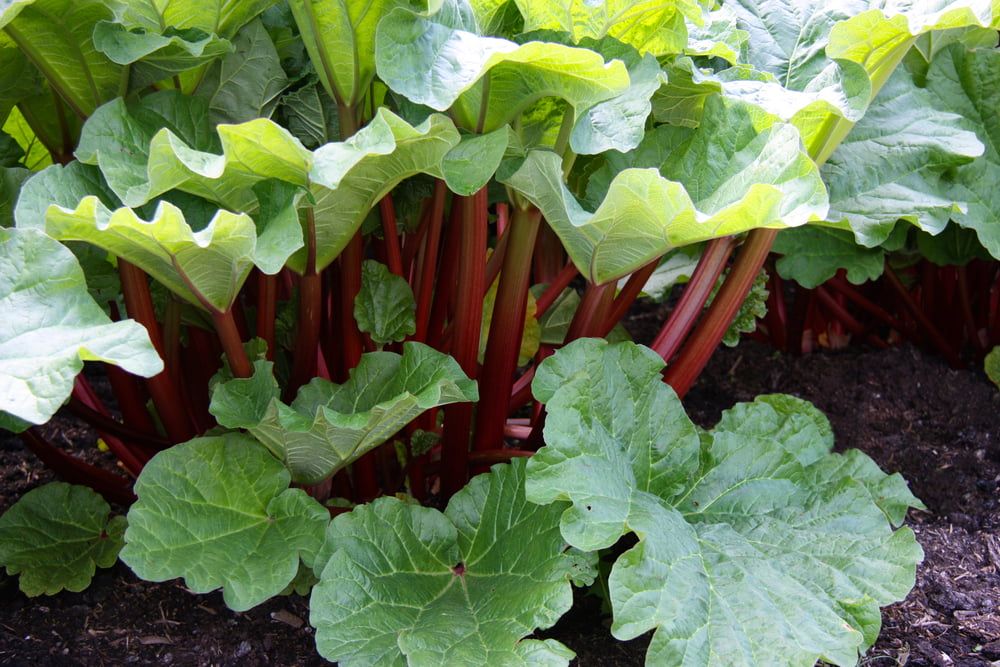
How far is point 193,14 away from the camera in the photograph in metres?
1.39

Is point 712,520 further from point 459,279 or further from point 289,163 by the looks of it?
point 289,163

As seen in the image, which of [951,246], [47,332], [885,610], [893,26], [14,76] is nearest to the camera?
[47,332]

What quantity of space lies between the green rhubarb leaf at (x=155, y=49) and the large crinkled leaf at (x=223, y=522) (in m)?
0.51

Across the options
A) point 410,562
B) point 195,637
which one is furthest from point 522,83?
point 195,637

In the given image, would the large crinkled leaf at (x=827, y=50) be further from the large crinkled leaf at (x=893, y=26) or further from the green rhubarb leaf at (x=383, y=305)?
the green rhubarb leaf at (x=383, y=305)

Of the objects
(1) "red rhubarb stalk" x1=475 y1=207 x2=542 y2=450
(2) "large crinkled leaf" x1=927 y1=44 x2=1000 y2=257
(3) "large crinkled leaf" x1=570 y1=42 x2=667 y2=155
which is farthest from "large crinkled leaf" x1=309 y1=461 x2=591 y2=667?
(2) "large crinkled leaf" x1=927 y1=44 x2=1000 y2=257

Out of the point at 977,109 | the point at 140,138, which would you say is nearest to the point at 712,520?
the point at 140,138

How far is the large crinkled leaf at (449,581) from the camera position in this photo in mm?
1213

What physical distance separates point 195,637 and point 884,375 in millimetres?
1609

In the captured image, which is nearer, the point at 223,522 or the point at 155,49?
the point at 155,49

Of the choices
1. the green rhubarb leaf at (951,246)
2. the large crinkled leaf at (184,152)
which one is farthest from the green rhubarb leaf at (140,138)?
the green rhubarb leaf at (951,246)

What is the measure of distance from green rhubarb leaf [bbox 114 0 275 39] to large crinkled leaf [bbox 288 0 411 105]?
105 millimetres

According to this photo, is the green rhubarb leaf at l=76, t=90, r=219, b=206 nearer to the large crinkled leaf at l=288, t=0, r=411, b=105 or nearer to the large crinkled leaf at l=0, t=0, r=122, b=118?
the large crinkled leaf at l=0, t=0, r=122, b=118

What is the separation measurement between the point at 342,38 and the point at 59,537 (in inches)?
34.8
